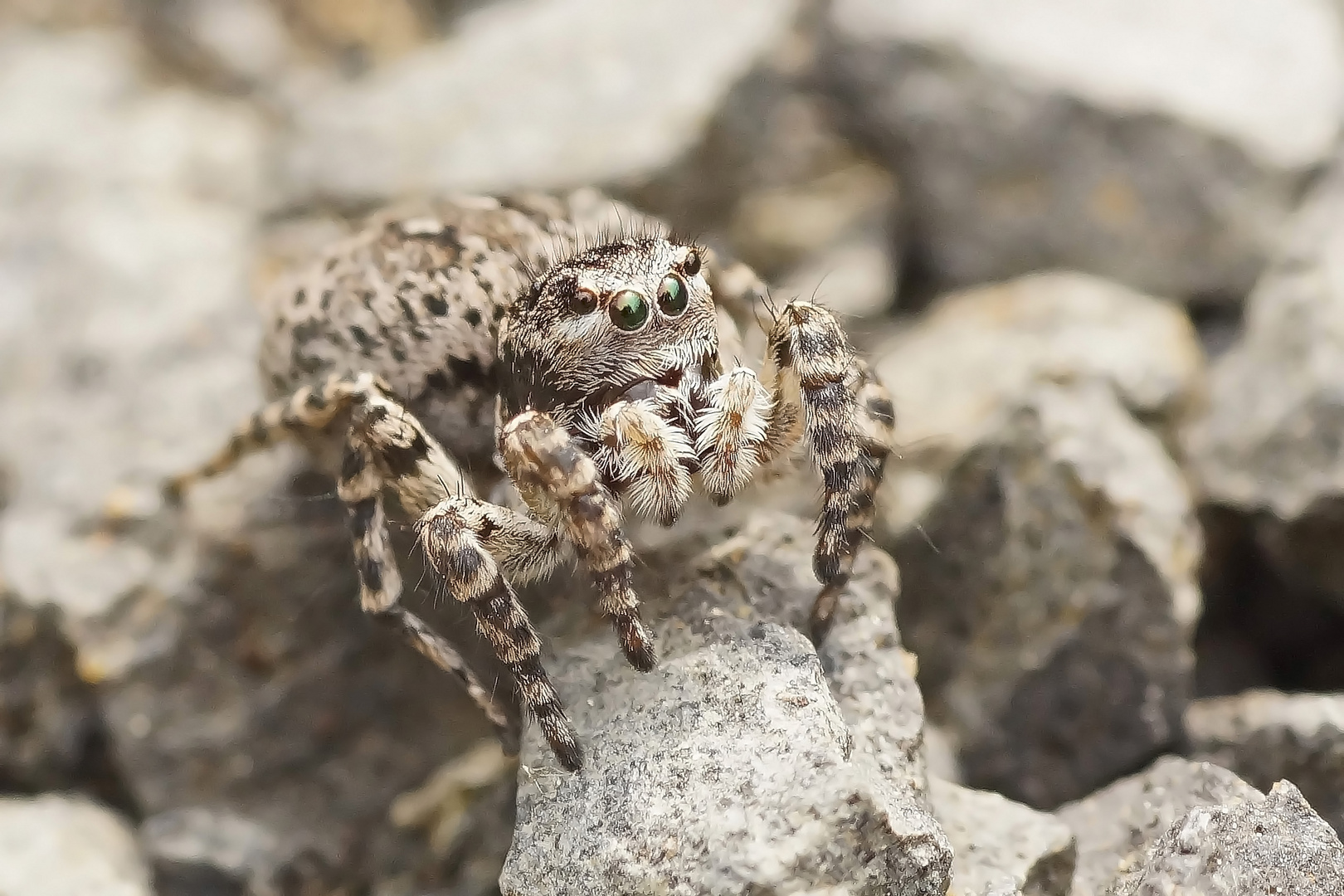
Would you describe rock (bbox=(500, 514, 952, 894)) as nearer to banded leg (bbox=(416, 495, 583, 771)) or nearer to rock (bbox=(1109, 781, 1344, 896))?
banded leg (bbox=(416, 495, 583, 771))

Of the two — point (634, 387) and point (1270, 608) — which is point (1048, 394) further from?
point (634, 387)

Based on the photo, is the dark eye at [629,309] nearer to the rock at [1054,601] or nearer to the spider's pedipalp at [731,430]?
the spider's pedipalp at [731,430]

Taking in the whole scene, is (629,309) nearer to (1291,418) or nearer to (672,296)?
(672,296)

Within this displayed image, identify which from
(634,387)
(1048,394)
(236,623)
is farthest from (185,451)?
(1048,394)

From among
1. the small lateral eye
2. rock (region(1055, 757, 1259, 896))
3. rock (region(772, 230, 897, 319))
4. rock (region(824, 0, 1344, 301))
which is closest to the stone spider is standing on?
the small lateral eye

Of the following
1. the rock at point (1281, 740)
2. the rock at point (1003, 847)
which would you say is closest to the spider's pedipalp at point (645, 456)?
the rock at point (1003, 847)

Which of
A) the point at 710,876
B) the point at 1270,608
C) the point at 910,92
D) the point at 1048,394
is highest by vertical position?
the point at 910,92

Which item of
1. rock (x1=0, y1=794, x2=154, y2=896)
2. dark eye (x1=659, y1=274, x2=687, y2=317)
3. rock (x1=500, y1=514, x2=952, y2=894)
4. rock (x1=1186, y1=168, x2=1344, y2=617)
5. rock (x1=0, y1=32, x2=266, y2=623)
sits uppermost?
dark eye (x1=659, y1=274, x2=687, y2=317)
